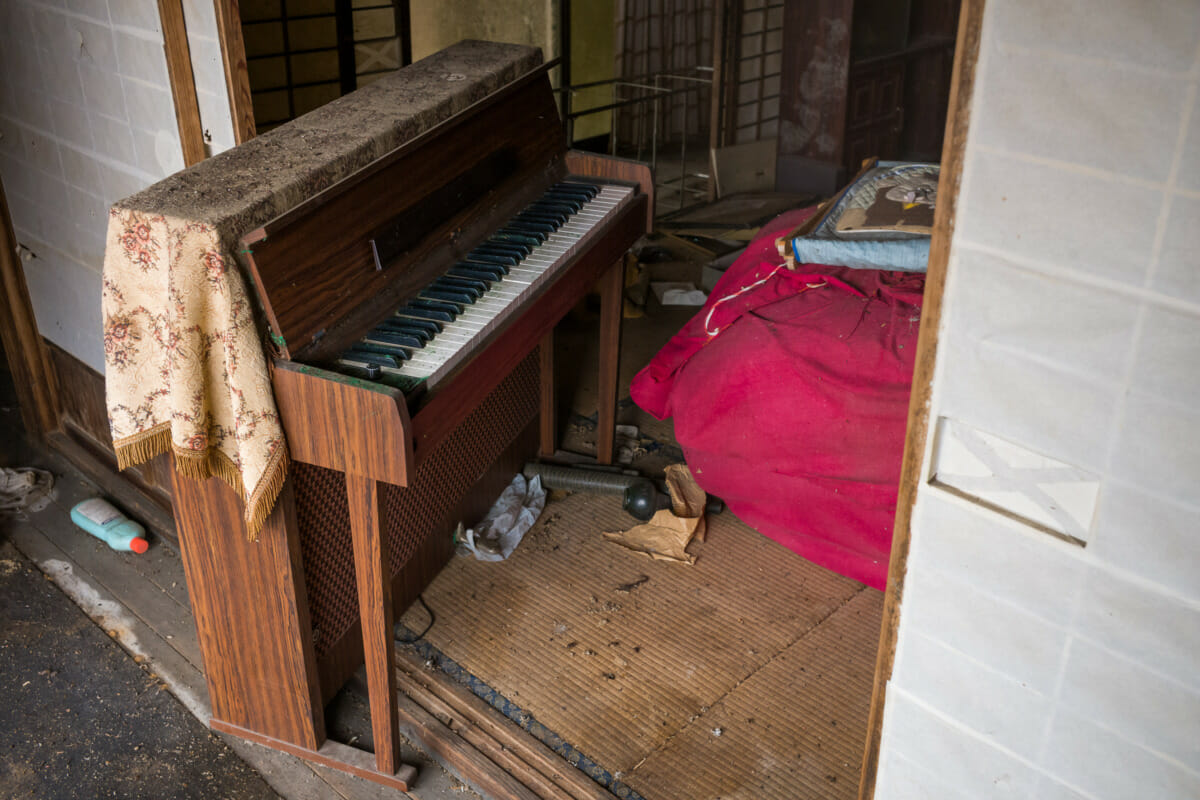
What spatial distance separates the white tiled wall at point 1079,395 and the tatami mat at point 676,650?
924 millimetres

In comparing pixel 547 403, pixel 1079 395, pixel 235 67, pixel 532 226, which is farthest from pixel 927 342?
pixel 547 403

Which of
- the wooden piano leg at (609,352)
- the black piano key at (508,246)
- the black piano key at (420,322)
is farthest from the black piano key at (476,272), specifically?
the wooden piano leg at (609,352)

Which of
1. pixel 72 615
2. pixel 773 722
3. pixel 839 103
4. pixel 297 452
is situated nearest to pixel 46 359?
pixel 72 615

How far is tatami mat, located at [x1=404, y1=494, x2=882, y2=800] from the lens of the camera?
7.63 ft

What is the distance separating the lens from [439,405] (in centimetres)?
197

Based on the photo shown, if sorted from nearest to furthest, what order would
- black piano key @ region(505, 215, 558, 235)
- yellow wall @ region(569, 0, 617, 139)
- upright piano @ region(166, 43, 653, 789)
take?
upright piano @ region(166, 43, 653, 789)
black piano key @ region(505, 215, 558, 235)
yellow wall @ region(569, 0, 617, 139)

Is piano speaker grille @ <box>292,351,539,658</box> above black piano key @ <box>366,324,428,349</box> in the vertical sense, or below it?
below

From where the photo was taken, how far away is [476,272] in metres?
2.36

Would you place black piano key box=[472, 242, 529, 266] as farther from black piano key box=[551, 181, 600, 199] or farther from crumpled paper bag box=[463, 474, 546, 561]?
crumpled paper bag box=[463, 474, 546, 561]

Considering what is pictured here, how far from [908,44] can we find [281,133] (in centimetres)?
470

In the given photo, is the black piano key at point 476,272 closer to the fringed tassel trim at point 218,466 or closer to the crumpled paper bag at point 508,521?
the fringed tassel trim at point 218,466

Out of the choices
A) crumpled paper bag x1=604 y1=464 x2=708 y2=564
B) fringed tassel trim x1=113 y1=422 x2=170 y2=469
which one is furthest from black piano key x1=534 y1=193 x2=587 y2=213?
fringed tassel trim x1=113 y1=422 x2=170 y2=469

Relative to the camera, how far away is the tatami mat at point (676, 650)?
232cm

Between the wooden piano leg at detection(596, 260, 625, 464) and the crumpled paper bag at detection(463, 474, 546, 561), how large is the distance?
253 millimetres
